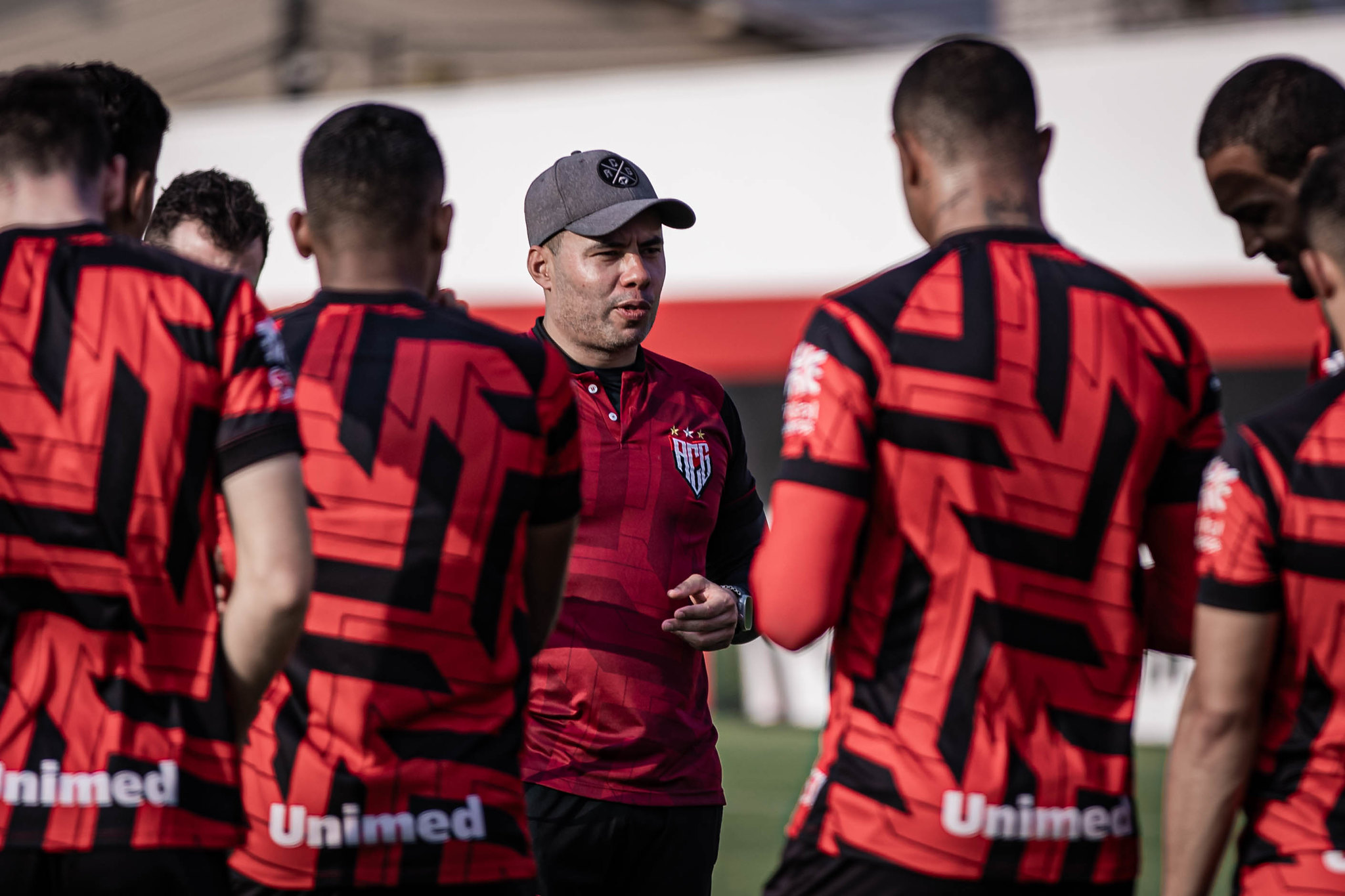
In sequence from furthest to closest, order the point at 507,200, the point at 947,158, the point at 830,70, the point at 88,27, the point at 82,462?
the point at 88,27, the point at 507,200, the point at 830,70, the point at 947,158, the point at 82,462

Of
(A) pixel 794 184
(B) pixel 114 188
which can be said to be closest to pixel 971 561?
(B) pixel 114 188

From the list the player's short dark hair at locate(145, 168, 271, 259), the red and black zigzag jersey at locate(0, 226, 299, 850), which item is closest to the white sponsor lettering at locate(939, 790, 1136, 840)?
the red and black zigzag jersey at locate(0, 226, 299, 850)

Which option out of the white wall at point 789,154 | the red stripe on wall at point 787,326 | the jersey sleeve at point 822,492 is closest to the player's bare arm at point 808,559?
the jersey sleeve at point 822,492

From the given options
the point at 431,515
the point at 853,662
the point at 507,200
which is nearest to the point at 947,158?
the point at 853,662

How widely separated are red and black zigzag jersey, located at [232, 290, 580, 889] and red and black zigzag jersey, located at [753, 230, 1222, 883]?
52 centimetres

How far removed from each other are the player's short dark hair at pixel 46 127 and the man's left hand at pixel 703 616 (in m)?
1.78

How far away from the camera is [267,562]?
238 centimetres

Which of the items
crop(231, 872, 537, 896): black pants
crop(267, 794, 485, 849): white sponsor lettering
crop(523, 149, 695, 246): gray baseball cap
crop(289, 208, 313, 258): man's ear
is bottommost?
crop(231, 872, 537, 896): black pants

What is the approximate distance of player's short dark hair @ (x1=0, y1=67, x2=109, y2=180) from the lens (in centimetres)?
246

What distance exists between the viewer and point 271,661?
2.44m

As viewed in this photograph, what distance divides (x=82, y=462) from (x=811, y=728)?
929 cm

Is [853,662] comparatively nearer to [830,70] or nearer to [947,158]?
[947,158]

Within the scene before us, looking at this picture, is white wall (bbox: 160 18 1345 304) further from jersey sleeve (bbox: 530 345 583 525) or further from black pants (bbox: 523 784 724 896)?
jersey sleeve (bbox: 530 345 583 525)

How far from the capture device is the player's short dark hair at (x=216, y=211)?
393 cm
